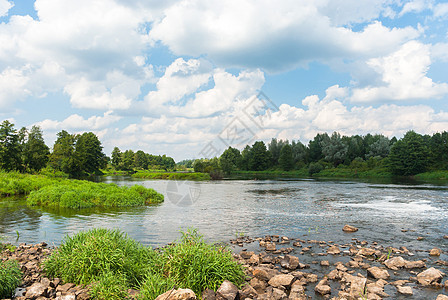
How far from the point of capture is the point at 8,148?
55562 mm

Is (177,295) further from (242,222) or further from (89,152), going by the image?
(89,152)

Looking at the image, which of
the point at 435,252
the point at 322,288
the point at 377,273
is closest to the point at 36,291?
the point at 322,288

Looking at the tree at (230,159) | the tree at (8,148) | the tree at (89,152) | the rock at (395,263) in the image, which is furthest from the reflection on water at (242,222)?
the tree at (230,159)

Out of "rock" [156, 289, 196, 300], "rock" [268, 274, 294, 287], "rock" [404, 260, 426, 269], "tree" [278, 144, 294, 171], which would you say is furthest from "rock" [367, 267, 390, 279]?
"tree" [278, 144, 294, 171]

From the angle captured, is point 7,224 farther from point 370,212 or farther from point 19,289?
point 370,212

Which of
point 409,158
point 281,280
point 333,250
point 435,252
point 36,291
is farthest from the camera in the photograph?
point 409,158

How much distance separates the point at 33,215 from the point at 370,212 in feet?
85.4

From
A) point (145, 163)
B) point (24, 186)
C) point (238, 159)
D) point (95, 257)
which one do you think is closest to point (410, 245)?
point (95, 257)

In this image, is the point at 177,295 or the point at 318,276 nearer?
Answer: the point at 177,295

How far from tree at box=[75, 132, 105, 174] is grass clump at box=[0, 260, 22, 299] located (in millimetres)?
88149

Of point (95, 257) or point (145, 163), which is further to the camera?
point (145, 163)

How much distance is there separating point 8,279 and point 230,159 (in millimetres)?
133145

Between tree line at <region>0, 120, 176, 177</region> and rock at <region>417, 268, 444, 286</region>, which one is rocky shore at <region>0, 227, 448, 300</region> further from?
tree line at <region>0, 120, 176, 177</region>

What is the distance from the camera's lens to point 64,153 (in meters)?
86.6
